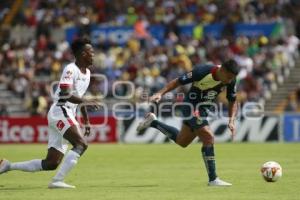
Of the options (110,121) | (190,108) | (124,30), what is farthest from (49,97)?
(190,108)

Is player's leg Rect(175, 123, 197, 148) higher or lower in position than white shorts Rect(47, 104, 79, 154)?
lower

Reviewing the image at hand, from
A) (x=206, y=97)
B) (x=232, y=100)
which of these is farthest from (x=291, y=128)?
(x=206, y=97)

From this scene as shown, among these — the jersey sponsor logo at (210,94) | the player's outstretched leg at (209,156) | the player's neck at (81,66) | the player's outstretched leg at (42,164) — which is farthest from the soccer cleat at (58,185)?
the jersey sponsor logo at (210,94)

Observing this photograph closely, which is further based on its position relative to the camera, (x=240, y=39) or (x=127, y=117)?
(x=240, y=39)

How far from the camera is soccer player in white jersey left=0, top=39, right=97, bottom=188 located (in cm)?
1394

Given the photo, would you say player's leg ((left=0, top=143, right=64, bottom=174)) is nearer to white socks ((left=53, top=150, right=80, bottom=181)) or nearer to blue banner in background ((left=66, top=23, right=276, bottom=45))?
white socks ((left=53, top=150, right=80, bottom=181))

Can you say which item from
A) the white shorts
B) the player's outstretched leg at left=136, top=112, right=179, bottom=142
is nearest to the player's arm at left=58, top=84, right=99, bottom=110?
the white shorts

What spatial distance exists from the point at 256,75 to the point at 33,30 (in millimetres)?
12304

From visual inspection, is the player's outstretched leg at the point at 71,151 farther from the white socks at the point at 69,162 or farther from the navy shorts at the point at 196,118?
the navy shorts at the point at 196,118

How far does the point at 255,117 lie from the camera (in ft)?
105

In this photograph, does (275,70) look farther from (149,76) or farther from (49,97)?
(49,97)

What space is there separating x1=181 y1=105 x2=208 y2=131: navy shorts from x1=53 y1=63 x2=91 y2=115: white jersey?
2.13 m

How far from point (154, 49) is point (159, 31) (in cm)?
211

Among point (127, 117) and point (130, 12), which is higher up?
point (130, 12)
